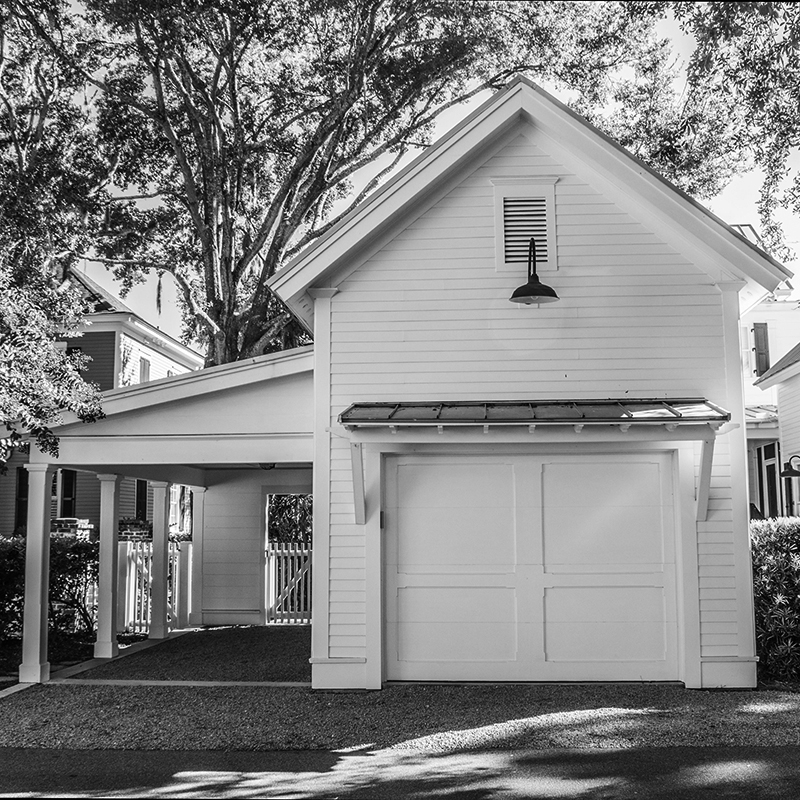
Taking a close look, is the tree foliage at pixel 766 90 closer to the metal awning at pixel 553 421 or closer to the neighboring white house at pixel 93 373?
the metal awning at pixel 553 421

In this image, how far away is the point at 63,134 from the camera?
21250mm

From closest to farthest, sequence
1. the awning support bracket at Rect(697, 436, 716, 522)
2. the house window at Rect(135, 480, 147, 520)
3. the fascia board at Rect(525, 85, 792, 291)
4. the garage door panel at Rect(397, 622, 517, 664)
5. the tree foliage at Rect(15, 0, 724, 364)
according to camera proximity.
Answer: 1. the awning support bracket at Rect(697, 436, 716, 522)
2. the fascia board at Rect(525, 85, 792, 291)
3. the garage door panel at Rect(397, 622, 517, 664)
4. the tree foliage at Rect(15, 0, 724, 364)
5. the house window at Rect(135, 480, 147, 520)

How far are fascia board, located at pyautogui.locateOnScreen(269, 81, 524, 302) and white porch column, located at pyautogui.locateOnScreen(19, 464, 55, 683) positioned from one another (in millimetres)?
3778

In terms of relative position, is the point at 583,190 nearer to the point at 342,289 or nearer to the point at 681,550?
the point at 342,289

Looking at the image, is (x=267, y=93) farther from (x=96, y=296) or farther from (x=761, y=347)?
(x=761, y=347)

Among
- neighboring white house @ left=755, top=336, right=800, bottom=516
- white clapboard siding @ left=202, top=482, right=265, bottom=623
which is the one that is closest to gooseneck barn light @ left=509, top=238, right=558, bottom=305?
white clapboard siding @ left=202, top=482, right=265, bottom=623

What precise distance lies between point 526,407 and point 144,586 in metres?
9.04

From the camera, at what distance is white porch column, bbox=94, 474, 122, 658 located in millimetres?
12875

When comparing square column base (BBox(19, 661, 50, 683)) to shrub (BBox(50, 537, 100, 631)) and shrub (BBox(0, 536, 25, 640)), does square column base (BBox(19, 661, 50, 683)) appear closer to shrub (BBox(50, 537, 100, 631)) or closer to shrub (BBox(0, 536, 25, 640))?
shrub (BBox(0, 536, 25, 640))

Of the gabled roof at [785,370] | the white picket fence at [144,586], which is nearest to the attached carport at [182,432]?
the white picket fence at [144,586]

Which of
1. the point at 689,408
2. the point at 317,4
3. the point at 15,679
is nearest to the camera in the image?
the point at 689,408

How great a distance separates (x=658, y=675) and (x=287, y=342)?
15.8 metres

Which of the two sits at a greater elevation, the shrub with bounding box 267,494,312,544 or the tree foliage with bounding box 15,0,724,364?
the tree foliage with bounding box 15,0,724,364

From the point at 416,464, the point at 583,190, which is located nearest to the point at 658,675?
the point at 416,464
